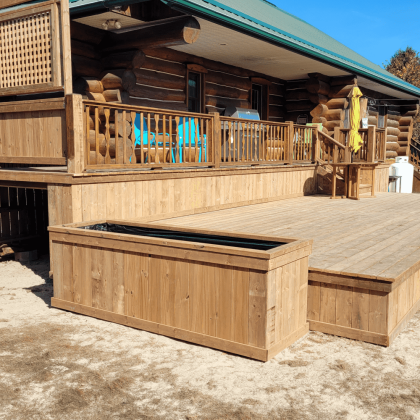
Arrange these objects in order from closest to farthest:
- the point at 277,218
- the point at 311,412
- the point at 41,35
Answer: the point at 311,412
the point at 41,35
the point at 277,218

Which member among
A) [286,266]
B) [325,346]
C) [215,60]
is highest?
[215,60]

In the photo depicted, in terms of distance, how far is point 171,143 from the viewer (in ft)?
24.9

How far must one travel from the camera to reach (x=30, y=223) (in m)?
8.55

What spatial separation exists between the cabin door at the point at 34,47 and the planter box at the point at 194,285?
2.22 m

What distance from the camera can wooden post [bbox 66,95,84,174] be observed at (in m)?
5.77

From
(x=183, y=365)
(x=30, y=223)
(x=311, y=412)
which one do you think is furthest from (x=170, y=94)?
(x=311, y=412)

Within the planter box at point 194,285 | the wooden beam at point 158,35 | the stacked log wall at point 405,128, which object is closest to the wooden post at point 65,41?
the planter box at point 194,285

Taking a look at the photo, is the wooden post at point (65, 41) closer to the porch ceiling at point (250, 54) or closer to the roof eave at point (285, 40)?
the roof eave at point (285, 40)

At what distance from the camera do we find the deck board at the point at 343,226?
467 centimetres

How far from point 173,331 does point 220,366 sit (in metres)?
0.67

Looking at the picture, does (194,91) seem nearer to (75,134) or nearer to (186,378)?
(75,134)

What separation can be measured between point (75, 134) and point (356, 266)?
3.54 m

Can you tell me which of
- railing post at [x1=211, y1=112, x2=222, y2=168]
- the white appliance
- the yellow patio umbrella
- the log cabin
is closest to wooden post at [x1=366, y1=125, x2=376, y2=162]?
the log cabin

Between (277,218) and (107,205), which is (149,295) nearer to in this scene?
(107,205)
